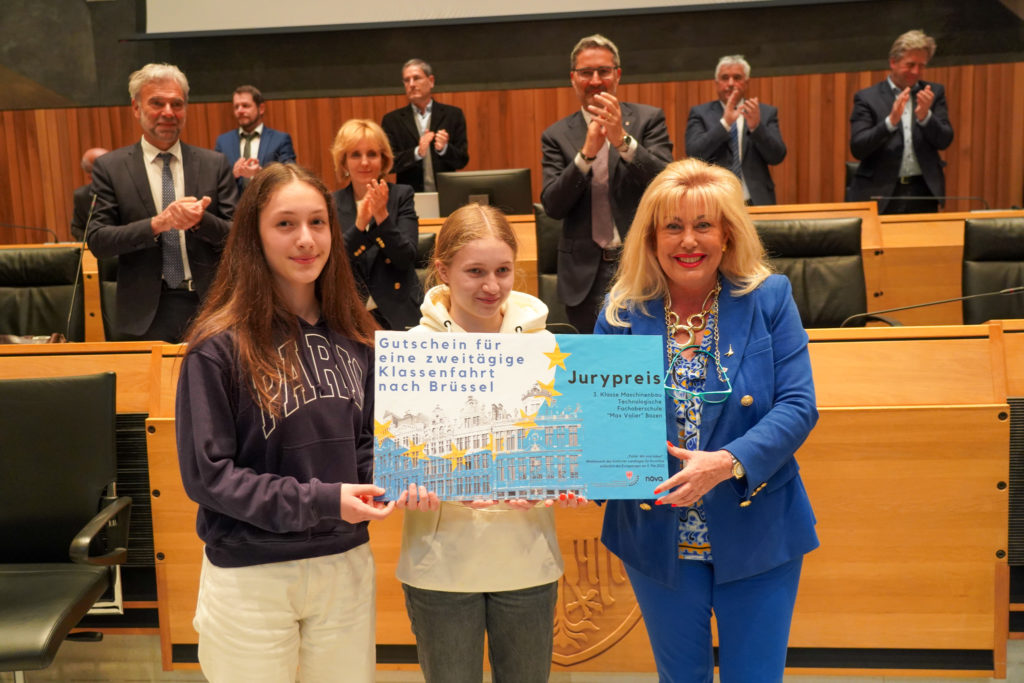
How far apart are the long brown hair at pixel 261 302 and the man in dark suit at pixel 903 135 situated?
13.6 ft

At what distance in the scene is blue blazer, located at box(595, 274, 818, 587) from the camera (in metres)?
1.53

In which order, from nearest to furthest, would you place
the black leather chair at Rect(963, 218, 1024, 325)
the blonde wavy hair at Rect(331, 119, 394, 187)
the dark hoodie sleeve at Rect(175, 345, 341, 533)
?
the dark hoodie sleeve at Rect(175, 345, 341, 533), the blonde wavy hair at Rect(331, 119, 394, 187), the black leather chair at Rect(963, 218, 1024, 325)

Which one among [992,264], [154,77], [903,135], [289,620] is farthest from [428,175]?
[289,620]

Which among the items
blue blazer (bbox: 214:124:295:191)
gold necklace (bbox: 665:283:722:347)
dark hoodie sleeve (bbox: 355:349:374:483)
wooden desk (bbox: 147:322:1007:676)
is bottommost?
wooden desk (bbox: 147:322:1007:676)

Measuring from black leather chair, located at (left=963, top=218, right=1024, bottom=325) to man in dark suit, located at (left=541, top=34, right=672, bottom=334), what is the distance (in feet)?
4.41

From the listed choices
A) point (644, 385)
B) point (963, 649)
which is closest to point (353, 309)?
point (644, 385)

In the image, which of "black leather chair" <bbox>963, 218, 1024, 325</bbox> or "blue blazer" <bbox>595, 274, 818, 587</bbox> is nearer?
"blue blazer" <bbox>595, 274, 818, 587</bbox>

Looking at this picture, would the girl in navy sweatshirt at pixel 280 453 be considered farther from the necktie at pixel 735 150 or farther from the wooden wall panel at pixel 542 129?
the wooden wall panel at pixel 542 129

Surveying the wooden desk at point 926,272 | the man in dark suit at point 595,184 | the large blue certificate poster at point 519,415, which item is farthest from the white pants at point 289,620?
the wooden desk at point 926,272

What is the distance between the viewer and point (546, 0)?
6938mm

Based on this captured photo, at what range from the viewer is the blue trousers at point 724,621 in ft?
5.10

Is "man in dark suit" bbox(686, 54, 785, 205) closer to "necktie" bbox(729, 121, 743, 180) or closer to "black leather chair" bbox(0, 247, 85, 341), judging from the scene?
"necktie" bbox(729, 121, 743, 180)

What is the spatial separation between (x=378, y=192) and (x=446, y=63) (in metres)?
4.85

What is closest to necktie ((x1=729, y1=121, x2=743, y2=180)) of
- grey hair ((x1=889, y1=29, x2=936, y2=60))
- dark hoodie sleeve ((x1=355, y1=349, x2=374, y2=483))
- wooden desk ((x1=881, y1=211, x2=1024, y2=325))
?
grey hair ((x1=889, y1=29, x2=936, y2=60))
